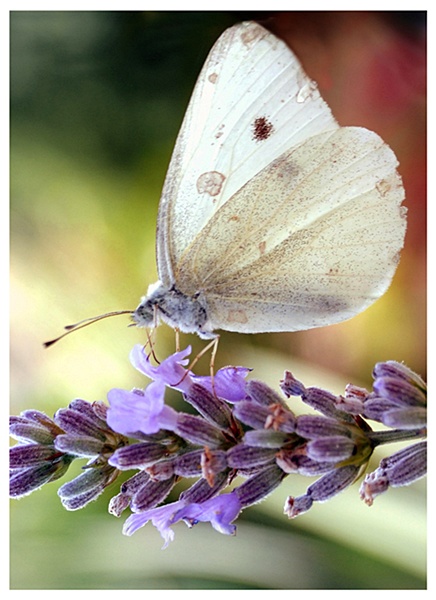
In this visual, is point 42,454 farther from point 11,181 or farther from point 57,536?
point 11,181

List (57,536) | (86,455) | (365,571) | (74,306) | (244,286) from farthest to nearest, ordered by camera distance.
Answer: (74,306) < (57,536) < (365,571) < (244,286) < (86,455)

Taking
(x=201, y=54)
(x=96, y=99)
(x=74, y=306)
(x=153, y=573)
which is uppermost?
(x=201, y=54)

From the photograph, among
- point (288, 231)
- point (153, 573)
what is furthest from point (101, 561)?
point (288, 231)

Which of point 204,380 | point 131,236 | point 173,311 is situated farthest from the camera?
point 131,236

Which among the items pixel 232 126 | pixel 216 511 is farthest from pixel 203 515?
pixel 232 126

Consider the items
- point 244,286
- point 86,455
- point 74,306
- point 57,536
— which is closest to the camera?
point 86,455

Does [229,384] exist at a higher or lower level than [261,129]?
lower

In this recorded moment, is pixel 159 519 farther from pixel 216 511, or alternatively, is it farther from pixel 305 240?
pixel 305 240

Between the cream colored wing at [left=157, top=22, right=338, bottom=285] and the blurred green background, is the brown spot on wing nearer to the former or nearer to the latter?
the cream colored wing at [left=157, top=22, right=338, bottom=285]
